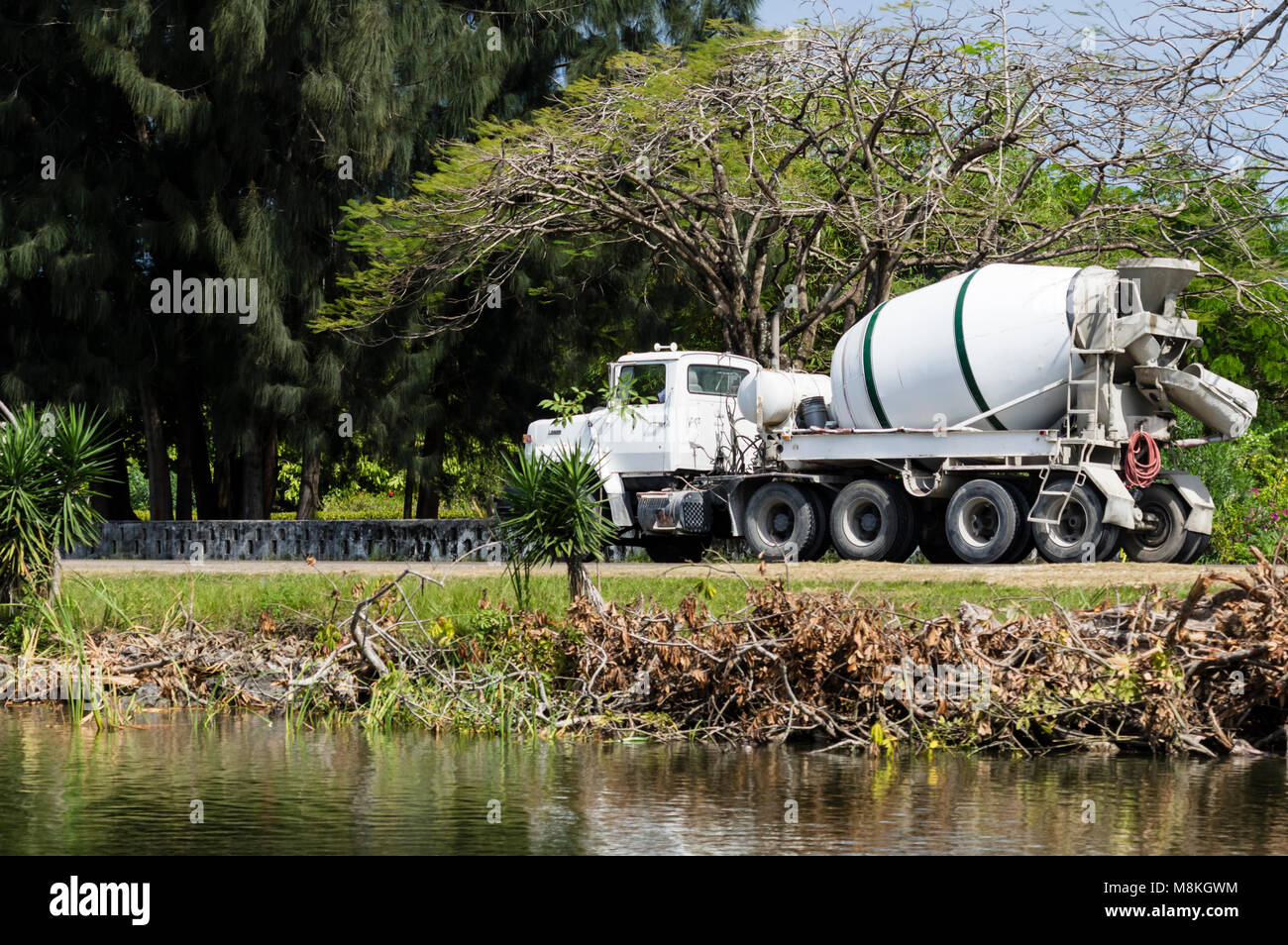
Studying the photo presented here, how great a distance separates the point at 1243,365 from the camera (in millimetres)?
31953

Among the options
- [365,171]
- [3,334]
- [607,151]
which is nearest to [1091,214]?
[607,151]

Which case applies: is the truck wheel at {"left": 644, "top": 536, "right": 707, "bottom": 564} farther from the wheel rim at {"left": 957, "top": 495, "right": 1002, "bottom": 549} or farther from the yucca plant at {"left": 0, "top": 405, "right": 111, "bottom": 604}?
the yucca plant at {"left": 0, "top": 405, "right": 111, "bottom": 604}

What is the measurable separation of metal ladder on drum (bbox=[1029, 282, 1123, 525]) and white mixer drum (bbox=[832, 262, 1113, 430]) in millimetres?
95

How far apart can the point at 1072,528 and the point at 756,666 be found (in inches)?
320

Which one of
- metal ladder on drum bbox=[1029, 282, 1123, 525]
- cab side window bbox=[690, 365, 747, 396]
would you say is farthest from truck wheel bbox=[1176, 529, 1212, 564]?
cab side window bbox=[690, 365, 747, 396]

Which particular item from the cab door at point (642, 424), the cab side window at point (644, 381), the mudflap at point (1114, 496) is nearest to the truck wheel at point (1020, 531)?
the mudflap at point (1114, 496)

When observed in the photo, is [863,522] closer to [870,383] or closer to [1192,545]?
[870,383]

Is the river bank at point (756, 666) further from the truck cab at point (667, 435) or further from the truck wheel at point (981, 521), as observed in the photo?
the truck cab at point (667, 435)

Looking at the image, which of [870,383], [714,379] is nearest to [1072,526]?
[870,383]

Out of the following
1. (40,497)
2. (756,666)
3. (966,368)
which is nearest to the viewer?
(756,666)

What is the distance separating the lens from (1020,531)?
1959cm

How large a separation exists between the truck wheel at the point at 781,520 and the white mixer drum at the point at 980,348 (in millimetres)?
1501

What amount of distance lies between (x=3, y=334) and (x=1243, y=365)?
22997 millimetres

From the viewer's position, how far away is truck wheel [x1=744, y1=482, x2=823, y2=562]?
21.4m
